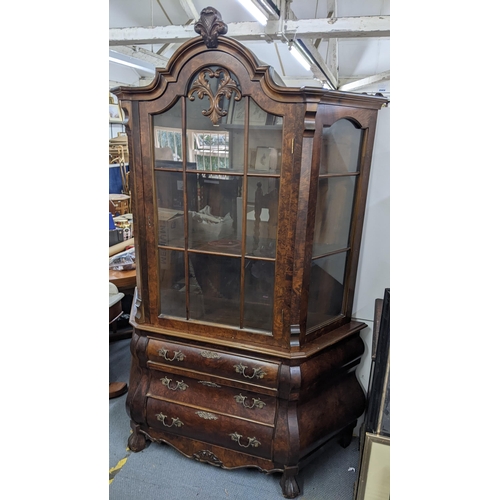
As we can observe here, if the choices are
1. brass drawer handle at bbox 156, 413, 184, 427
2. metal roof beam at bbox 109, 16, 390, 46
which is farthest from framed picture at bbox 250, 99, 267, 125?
metal roof beam at bbox 109, 16, 390, 46

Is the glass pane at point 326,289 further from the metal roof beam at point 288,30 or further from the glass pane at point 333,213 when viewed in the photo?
the metal roof beam at point 288,30

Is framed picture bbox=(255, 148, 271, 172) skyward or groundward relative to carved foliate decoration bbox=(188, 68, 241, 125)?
groundward

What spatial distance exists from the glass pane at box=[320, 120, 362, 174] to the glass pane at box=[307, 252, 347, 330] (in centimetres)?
35

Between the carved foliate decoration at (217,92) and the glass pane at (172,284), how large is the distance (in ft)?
1.80

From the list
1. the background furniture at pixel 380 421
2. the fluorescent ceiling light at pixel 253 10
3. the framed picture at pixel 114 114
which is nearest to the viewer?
the background furniture at pixel 380 421

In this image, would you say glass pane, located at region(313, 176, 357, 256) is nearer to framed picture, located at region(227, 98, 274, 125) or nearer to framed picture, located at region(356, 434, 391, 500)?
framed picture, located at region(227, 98, 274, 125)

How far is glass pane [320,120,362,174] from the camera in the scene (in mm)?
1322

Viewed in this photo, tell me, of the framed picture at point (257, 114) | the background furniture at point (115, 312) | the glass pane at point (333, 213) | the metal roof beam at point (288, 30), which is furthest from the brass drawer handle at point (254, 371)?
the metal roof beam at point (288, 30)

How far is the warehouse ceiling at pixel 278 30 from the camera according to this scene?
3.25 metres

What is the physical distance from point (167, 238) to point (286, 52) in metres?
5.06

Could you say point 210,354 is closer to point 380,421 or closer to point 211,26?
point 380,421

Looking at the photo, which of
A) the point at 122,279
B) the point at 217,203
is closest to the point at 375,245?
the point at 217,203

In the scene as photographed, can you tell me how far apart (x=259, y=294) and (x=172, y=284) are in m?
0.38

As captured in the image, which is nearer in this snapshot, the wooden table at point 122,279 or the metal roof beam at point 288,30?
the wooden table at point 122,279
